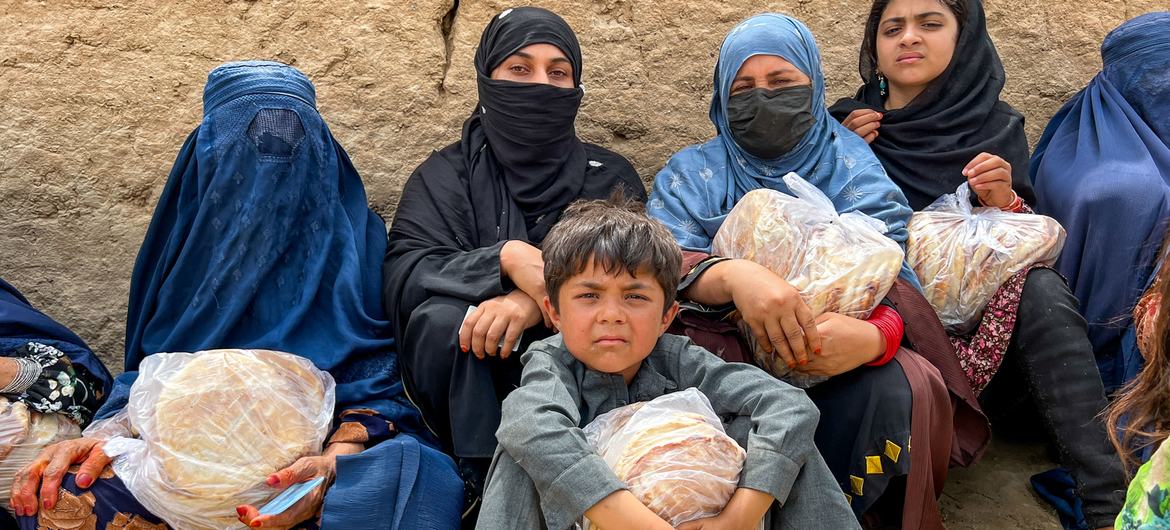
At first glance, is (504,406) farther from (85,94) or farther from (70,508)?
(85,94)

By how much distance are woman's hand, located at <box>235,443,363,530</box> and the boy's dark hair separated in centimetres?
65

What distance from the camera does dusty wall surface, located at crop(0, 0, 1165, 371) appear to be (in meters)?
3.44

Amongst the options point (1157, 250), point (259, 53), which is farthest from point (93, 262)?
point (1157, 250)

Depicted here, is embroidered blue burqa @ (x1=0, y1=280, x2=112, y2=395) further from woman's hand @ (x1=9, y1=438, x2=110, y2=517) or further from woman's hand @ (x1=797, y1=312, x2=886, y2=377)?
woman's hand @ (x1=797, y1=312, x2=886, y2=377)

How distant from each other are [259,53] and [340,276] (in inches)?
47.6

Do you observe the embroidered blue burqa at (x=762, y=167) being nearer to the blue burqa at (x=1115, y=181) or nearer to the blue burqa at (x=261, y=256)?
the blue burqa at (x=1115, y=181)

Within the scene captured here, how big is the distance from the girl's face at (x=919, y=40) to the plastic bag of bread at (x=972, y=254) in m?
0.64

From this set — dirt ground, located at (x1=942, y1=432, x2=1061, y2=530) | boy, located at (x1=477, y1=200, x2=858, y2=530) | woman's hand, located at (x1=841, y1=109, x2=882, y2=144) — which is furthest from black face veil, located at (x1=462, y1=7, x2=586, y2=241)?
dirt ground, located at (x1=942, y1=432, x2=1061, y2=530)

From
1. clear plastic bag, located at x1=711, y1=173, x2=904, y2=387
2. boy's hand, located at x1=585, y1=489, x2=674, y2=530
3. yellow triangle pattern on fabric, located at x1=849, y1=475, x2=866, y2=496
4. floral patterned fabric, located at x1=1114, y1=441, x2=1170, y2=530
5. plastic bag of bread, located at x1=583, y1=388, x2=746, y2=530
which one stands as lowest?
yellow triangle pattern on fabric, located at x1=849, y1=475, x2=866, y2=496

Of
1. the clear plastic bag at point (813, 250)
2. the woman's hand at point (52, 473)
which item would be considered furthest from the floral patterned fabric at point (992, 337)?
the woman's hand at point (52, 473)

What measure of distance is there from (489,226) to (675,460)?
117 cm

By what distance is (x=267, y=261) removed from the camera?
108 inches

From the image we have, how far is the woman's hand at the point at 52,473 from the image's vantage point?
7.43 feet

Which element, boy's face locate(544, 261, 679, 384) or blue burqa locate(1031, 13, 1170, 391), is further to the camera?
blue burqa locate(1031, 13, 1170, 391)
